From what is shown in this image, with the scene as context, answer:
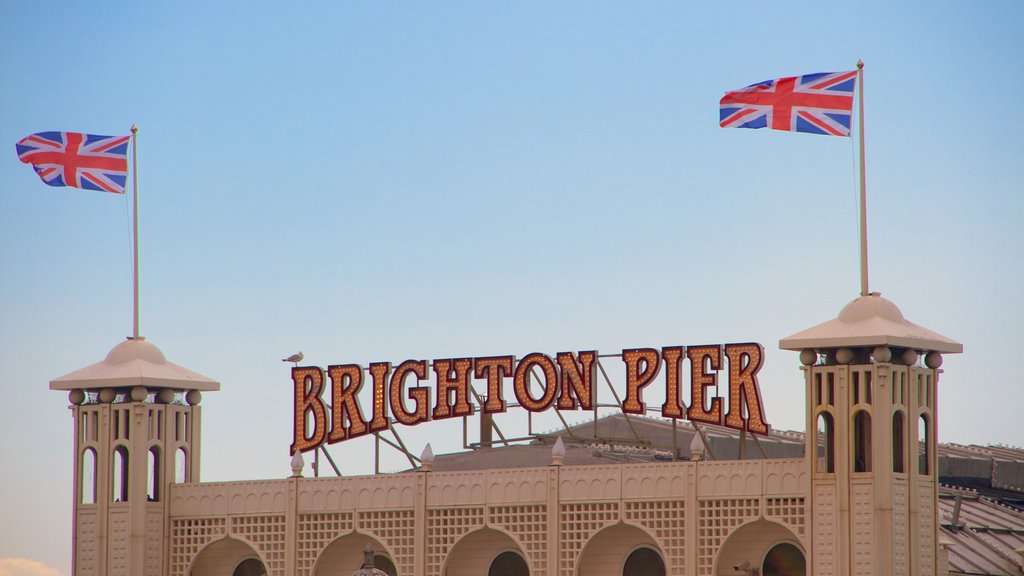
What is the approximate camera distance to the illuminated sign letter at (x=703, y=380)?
60312mm

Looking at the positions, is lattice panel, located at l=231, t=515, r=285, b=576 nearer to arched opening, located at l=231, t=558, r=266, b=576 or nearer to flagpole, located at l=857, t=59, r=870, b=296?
arched opening, located at l=231, t=558, r=266, b=576

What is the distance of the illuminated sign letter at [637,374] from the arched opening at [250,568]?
1465cm

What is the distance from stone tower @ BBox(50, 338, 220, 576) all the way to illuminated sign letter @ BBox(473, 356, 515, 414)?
10.6 meters

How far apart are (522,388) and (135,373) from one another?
544 inches

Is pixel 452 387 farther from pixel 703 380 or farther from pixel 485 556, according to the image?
pixel 703 380

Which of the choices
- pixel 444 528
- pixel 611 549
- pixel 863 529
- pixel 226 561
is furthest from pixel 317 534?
pixel 863 529

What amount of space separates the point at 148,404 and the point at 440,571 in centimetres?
1270

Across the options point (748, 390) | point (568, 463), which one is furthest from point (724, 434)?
point (748, 390)

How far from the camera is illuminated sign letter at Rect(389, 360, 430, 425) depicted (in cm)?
6631

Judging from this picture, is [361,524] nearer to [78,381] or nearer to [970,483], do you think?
[78,381]

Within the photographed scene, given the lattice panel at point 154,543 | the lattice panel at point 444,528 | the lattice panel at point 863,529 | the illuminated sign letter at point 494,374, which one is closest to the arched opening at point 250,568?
the lattice panel at point 154,543

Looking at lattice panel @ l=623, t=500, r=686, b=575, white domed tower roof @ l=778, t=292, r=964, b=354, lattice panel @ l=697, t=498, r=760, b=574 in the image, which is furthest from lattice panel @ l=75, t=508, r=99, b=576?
white domed tower roof @ l=778, t=292, r=964, b=354

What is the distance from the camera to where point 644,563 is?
199 ft

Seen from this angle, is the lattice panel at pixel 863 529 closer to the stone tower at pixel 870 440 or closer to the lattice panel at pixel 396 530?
the stone tower at pixel 870 440
